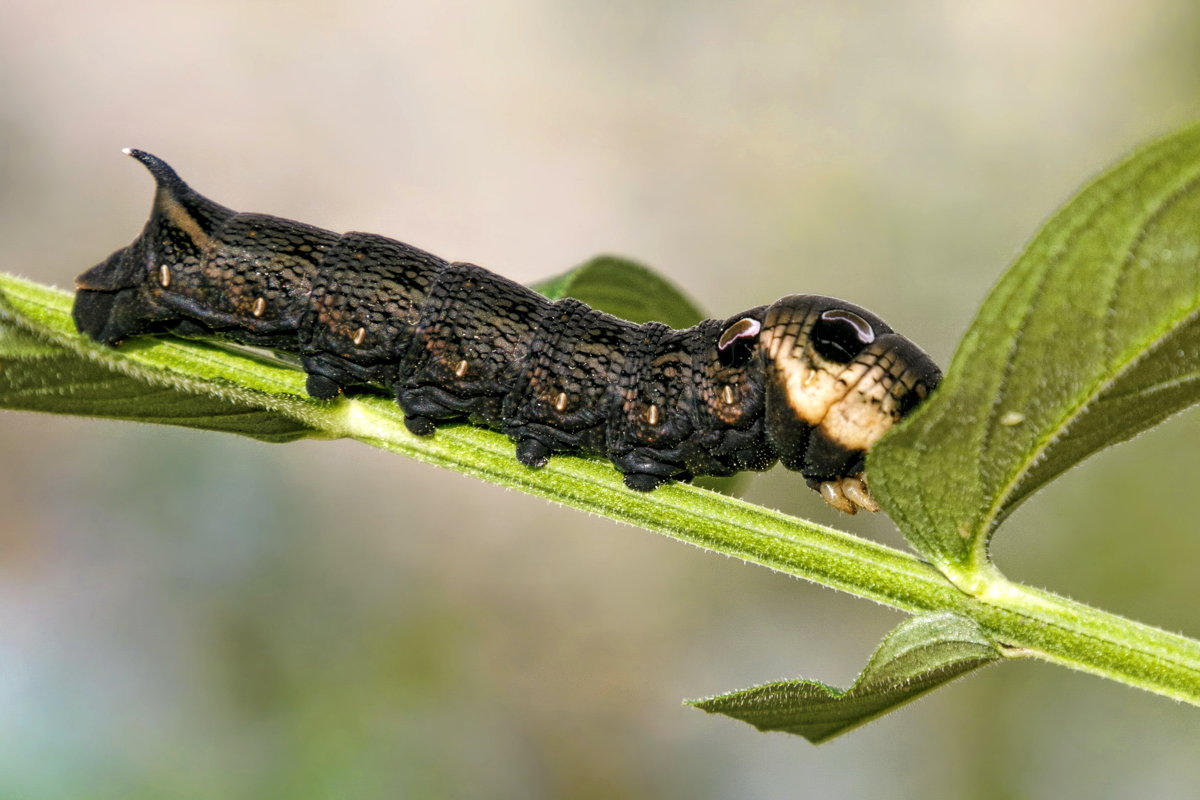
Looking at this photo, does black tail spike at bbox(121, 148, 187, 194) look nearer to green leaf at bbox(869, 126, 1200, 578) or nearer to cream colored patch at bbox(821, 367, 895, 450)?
cream colored patch at bbox(821, 367, 895, 450)

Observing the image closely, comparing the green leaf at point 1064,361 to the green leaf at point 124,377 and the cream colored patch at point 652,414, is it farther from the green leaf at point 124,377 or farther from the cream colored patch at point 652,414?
the green leaf at point 124,377

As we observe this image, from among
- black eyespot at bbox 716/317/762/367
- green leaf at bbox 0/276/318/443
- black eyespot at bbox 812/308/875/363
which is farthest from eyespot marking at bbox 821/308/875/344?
green leaf at bbox 0/276/318/443

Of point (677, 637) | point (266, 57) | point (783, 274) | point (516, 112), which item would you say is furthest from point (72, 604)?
point (783, 274)

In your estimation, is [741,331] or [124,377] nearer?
[124,377]

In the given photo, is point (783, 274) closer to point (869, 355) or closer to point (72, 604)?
point (72, 604)

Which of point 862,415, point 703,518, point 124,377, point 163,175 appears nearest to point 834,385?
point 862,415

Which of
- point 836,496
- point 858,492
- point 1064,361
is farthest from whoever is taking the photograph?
point 836,496

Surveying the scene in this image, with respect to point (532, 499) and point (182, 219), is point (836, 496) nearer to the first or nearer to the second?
point (182, 219)
